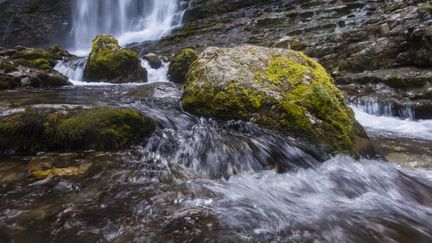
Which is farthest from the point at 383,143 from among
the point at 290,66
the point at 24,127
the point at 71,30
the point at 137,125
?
the point at 71,30

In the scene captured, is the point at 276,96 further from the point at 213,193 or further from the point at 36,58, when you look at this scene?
the point at 36,58

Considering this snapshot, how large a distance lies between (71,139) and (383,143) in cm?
538

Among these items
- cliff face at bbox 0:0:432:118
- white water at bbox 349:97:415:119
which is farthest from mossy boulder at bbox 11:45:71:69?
white water at bbox 349:97:415:119

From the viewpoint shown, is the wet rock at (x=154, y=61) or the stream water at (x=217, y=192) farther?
the wet rock at (x=154, y=61)

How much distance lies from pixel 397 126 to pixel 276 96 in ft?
12.9

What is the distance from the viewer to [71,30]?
104ft

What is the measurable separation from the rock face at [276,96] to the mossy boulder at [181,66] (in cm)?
746

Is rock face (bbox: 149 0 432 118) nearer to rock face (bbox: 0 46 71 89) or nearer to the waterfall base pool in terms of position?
the waterfall base pool

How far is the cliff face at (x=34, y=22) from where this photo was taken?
102 feet

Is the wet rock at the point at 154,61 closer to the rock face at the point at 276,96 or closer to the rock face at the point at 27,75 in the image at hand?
the rock face at the point at 27,75

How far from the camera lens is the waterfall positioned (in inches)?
1083

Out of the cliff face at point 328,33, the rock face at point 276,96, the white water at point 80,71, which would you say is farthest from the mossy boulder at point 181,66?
the rock face at point 276,96

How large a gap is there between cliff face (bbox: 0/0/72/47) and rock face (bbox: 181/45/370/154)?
28.6m

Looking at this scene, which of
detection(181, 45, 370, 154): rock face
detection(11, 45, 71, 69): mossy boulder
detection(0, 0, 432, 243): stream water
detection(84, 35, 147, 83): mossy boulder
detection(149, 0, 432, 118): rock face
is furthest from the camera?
detection(11, 45, 71, 69): mossy boulder
